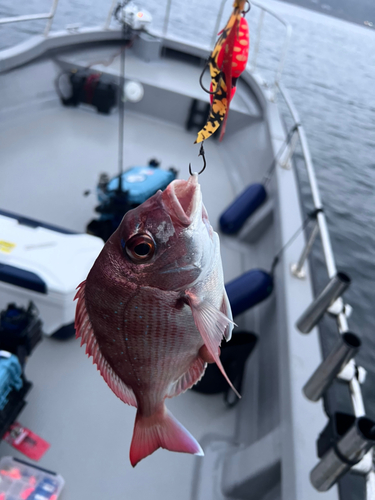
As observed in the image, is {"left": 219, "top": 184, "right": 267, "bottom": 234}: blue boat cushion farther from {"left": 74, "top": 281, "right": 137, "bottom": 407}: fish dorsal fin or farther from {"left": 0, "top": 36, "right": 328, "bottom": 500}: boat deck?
{"left": 74, "top": 281, "right": 137, "bottom": 407}: fish dorsal fin

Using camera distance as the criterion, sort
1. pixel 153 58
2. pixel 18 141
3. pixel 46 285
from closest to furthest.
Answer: pixel 46 285 < pixel 18 141 < pixel 153 58

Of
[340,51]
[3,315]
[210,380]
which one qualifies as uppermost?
[3,315]

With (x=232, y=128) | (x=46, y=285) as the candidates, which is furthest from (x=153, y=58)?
(x=46, y=285)

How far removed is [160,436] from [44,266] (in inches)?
60.3

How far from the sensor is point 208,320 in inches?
32.3

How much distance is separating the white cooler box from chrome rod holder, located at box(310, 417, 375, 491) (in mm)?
1514

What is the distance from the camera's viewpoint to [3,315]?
2076 mm

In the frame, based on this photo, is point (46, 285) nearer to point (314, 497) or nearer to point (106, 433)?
point (106, 433)

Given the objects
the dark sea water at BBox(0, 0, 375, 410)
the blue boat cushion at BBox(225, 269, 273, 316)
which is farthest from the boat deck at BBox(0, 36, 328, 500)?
the dark sea water at BBox(0, 0, 375, 410)

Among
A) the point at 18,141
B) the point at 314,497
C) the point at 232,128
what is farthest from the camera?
the point at 232,128

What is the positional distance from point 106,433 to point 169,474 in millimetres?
423

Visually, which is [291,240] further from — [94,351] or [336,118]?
[336,118]

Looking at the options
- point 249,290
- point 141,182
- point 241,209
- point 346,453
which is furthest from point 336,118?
point 346,453

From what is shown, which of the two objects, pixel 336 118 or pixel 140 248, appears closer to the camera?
pixel 140 248
